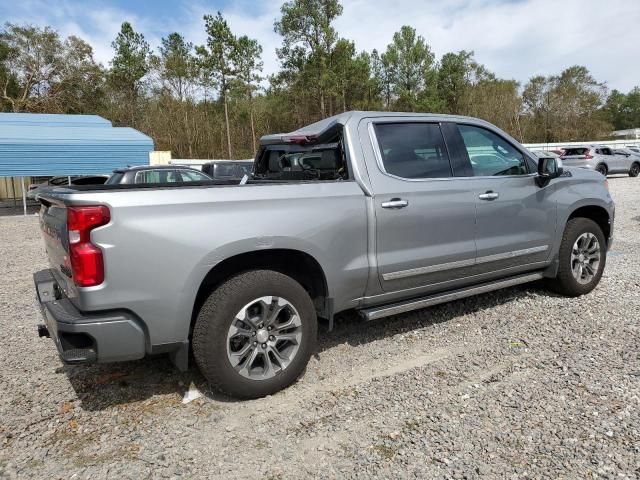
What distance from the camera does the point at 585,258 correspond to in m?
4.94

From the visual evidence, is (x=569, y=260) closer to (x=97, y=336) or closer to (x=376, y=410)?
(x=376, y=410)

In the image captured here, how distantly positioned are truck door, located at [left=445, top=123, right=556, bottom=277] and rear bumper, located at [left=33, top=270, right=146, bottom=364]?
2821 mm

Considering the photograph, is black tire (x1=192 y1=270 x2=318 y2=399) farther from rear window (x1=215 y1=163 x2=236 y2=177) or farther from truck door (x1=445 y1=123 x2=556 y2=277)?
rear window (x1=215 y1=163 x2=236 y2=177)

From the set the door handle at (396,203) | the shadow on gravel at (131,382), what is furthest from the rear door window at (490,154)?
the shadow on gravel at (131,382)

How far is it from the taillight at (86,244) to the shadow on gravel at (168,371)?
3.44 feet

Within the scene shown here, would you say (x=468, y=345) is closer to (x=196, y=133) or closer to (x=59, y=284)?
(x=59, y=284)

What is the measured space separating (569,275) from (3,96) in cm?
4079

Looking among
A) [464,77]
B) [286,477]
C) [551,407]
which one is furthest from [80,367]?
[464,77]

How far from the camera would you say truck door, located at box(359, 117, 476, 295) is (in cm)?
354

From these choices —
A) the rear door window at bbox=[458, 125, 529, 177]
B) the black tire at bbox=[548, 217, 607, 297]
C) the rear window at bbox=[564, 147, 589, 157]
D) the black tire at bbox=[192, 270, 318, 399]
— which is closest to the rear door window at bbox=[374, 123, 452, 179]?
the rear door window at bbox=[458, 125, 529, 177]

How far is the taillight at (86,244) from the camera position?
254cm

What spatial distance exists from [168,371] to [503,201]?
10.3ft

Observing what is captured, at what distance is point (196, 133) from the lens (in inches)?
1284

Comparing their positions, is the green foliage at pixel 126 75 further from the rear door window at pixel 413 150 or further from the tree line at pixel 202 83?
the rear door window at pixel 413 150
